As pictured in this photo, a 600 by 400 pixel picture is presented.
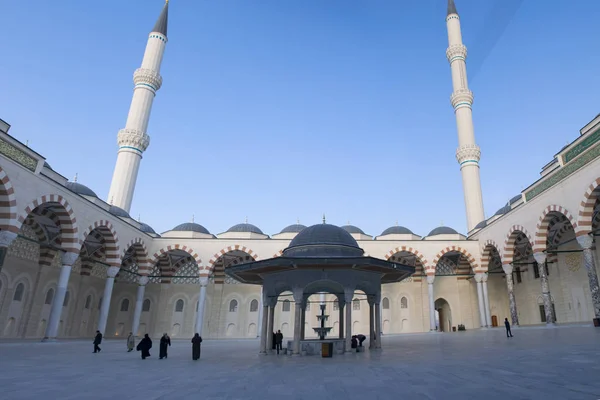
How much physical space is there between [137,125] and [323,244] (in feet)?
66.2

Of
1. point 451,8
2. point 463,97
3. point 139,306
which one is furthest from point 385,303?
point 451,8

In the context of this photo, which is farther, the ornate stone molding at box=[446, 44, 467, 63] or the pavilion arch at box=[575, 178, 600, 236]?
the ornate stone molding at box=[446, 44, 467, 63]

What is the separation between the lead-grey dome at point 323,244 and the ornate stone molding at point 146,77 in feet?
69.9

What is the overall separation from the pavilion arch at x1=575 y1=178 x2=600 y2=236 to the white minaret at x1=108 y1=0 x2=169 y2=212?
2346 centimetres

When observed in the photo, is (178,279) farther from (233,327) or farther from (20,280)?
(20,280)

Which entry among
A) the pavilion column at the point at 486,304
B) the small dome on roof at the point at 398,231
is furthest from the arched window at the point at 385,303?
the pavilion column at the point at 486,304

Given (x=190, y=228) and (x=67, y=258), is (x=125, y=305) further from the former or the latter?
(x=67, y=258)

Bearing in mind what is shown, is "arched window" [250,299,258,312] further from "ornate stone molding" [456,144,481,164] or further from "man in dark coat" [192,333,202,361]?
"ornate stone molding" [456,144,481,164]

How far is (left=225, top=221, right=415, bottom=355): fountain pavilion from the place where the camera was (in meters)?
9.43

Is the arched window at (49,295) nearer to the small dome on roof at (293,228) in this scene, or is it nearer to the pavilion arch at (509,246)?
the small dome on roof at (293,228)

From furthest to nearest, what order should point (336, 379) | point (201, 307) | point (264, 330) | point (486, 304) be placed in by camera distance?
point (201, 307)
point (486, 304)
point (264, 330)
point (336, 379)

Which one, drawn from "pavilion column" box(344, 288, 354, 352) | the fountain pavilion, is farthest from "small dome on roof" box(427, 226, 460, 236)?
"pavilion column" box(344, 288, 354, 352)

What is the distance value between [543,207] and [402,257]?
10.3m

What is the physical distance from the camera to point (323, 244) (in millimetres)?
10383
